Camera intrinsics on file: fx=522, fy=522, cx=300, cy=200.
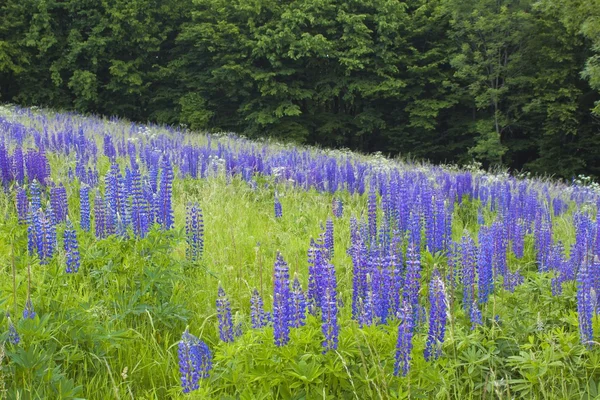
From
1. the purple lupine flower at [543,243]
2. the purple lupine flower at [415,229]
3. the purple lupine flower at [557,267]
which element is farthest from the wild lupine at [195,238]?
the purple lupine flower at [543,243]

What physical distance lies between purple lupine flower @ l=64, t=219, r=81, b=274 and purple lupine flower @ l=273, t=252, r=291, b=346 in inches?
53.2

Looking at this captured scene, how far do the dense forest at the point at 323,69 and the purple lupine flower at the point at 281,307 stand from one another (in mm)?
20631

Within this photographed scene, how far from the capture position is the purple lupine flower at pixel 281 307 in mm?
2086

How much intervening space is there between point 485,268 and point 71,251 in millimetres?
2321

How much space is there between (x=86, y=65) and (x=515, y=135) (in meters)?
22.5

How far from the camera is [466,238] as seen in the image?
10.2 ft

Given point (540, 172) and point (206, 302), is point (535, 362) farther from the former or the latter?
point (540, 172)

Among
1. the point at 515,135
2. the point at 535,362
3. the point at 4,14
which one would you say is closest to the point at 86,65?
the point at 4,14

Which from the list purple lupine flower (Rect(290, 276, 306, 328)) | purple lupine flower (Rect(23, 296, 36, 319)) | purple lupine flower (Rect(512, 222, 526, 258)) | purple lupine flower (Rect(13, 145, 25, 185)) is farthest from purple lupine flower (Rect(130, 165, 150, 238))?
purple lupine flower (Rect(512, 222, 526, 258))

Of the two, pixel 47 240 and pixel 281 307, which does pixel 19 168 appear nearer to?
pixel 47 240

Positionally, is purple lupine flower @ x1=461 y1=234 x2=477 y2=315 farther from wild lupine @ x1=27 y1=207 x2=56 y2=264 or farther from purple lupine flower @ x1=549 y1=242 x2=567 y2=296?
wild lupine @ x1=27 y1=207 x2=56 y2=264

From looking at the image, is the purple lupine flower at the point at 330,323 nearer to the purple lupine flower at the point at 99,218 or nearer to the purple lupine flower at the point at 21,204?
the purple lupine flower at the point at 99,218

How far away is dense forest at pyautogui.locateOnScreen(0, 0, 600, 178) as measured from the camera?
24.0m

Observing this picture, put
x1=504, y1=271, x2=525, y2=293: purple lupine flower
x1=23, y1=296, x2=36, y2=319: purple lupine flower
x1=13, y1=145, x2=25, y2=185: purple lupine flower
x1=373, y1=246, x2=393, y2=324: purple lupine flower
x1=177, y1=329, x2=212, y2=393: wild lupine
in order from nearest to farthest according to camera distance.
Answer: x1=177, y1=329, x2=212, y2=393: wild lupine, x1=23, y1=296, x2=36, y2=319: purple lupine flower, x1=373, y1=246, x2=393, y2=324: purple lupine flower, x1=504, y1=271, x2=525, y2=293: purple lupine flower, x1=13, y1=145, x2=25, y2=185: purple lupine flower
